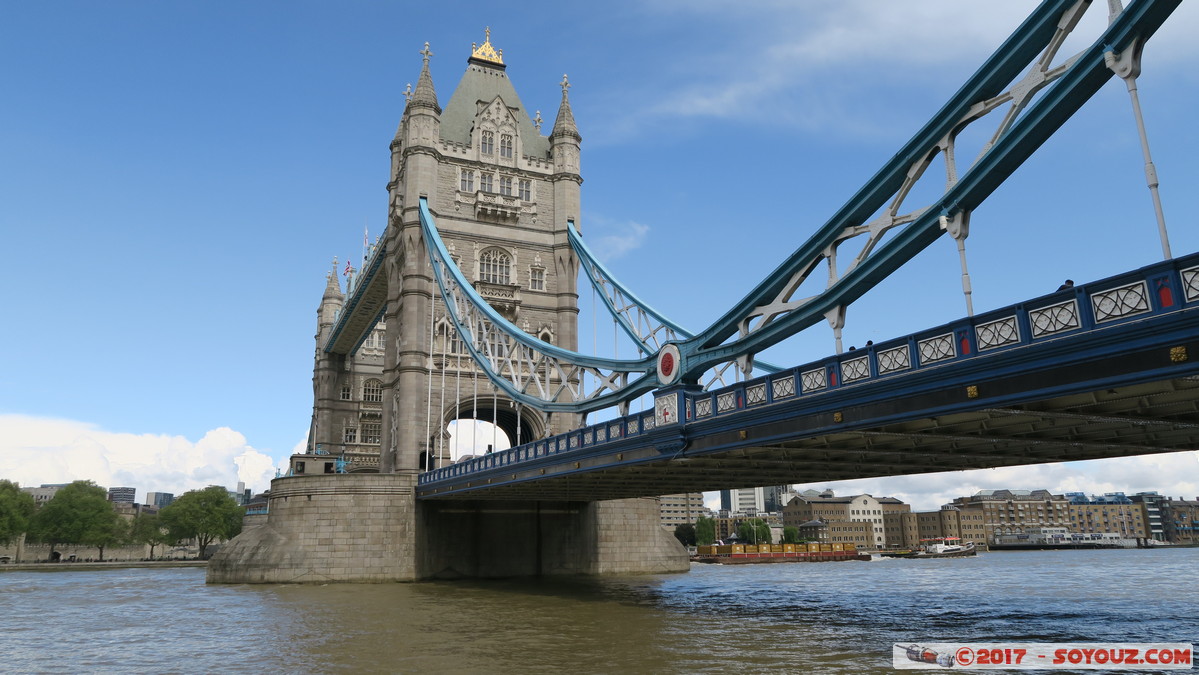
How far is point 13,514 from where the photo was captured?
7788cm

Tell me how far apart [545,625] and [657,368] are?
7.75 metres

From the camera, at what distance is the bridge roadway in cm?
1238

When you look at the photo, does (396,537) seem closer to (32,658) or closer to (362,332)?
(32,658)

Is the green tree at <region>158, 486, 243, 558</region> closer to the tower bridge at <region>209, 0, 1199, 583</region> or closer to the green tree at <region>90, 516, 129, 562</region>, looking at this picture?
Answer: the green tree at <region>90, 516, 129, 562</region>

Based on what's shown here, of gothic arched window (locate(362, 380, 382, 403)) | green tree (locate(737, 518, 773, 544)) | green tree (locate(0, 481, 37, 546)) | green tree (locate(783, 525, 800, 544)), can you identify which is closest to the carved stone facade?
gothic arched window (locate(362, 380, 382, 403))

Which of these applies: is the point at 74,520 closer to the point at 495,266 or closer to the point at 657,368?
the point at 495,266

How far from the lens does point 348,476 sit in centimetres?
4053

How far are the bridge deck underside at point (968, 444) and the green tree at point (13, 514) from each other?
68.7 m

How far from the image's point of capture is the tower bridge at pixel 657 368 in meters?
14.0

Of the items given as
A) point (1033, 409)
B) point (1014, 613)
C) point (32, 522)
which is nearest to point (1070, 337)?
point (1033, 409)

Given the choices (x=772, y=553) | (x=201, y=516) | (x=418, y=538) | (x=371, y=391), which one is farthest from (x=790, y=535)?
(x=418, y=538)

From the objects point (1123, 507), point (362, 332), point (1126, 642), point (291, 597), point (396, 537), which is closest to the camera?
point (1126, 642)

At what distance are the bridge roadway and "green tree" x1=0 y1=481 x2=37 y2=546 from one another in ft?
226

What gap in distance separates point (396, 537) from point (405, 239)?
644 inches
